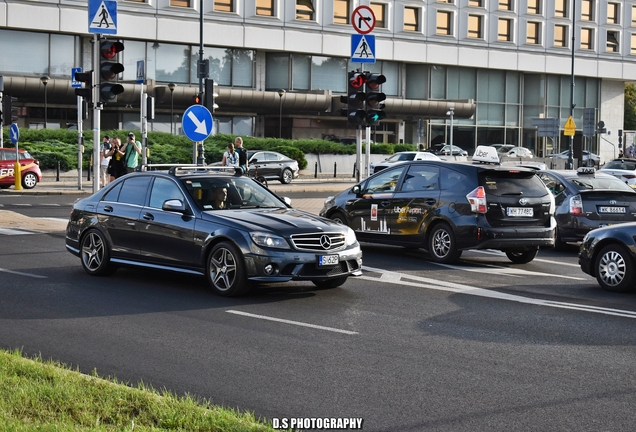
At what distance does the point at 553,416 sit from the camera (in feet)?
20.8

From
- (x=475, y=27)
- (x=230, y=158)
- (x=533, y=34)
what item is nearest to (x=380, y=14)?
(x=475, y=27)

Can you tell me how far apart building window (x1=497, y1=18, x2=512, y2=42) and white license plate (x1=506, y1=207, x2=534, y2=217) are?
60983 millimetres

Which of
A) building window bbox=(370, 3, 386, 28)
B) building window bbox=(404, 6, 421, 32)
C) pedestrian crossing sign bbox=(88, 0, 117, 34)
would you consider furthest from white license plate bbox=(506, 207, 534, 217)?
building window bbox=(404, 6, 421, 32)

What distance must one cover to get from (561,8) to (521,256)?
65.0m

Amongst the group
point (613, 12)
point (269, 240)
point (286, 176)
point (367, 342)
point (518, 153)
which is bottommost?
point (367, 342)

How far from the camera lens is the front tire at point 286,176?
4609 cm

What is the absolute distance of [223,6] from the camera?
205 feet

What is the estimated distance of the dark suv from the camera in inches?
599

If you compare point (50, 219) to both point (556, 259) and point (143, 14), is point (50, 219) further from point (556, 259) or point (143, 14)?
point (143, 14)

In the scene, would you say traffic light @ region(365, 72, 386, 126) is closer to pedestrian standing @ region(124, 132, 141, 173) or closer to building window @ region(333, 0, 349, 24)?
pedestrian standing @ region(124, 132, 141, 173)

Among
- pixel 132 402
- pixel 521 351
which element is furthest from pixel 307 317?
pixel 132 402

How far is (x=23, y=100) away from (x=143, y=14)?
8662 millimetres

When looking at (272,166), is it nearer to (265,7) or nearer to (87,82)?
(265,7)

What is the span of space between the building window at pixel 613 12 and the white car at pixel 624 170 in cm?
4754
